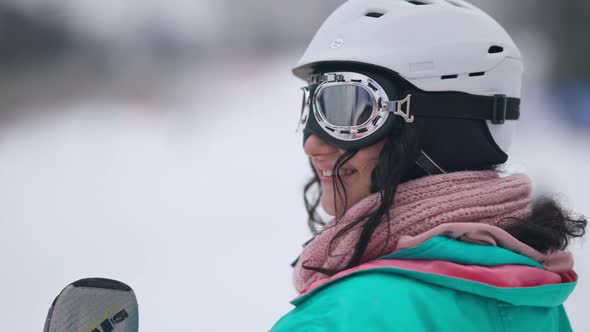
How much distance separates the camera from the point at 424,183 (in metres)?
0.99

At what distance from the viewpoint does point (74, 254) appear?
2.96 meters

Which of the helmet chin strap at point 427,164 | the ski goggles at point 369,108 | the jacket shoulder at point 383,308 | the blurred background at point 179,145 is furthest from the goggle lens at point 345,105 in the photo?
the blurred background at point 179,145

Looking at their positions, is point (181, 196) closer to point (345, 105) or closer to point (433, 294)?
point (345, 105)

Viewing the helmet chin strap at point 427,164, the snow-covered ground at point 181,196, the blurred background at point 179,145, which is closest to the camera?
the helmet chin strap at point 427,164

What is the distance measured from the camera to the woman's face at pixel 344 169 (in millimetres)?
1068

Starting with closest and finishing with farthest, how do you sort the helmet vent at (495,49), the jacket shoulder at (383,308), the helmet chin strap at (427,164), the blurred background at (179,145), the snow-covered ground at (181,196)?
the jacket shoulder at (383,308)
the helmet chin strap at (427,164)
the helmet vent at (495,49)
the snow-covered ground at (181,196)
the blurred background at (179,145)

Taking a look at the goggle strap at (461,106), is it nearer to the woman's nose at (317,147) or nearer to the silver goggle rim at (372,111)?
the silver goggle rim at (372,111)

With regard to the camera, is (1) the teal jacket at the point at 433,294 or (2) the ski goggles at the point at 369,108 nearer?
(1) the teal jacket at the point at 433,294

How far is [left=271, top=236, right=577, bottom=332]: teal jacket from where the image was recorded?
0.77 meters

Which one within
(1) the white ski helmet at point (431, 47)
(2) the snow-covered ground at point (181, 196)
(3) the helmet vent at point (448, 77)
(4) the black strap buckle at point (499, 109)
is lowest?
(2) the snow-covered ground at point (181, 196)

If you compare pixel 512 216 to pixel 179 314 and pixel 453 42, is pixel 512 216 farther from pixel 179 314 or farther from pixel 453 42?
pixel 179 314

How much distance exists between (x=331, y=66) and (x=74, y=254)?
2235 mm

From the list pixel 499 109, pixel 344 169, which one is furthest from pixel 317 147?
pixel 499 109

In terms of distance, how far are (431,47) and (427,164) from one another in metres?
0.22
